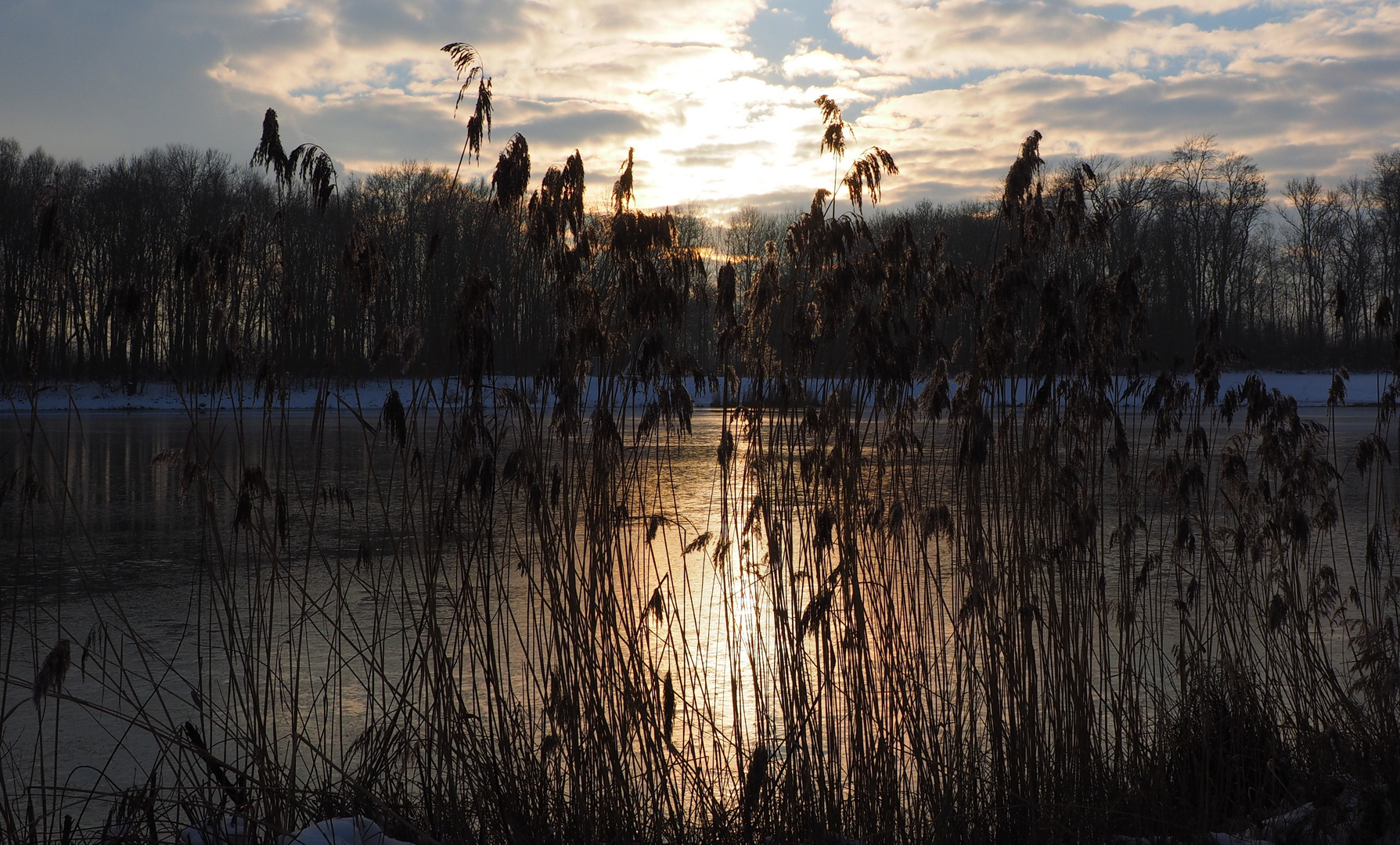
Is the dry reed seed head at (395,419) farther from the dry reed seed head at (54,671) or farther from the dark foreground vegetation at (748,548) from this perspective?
the dry reed seed head at (54,671)

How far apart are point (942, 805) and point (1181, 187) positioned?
50.4m

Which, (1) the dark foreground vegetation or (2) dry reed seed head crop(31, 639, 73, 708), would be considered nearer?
(2) dry reed seed head crop(31, 639, 73, 708)

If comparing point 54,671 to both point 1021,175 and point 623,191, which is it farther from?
point 1021,175

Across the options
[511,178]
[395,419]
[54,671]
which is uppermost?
[511,178]

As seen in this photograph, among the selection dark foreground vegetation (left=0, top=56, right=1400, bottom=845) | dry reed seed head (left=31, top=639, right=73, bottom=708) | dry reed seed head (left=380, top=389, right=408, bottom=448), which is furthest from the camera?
dark foreground vegetation (left=0, top=56, right=1400, bottom=845)

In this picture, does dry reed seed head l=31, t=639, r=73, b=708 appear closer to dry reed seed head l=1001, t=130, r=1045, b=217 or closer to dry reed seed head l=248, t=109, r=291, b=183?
dry reed seed head l=248, t=109, r=291, b=183

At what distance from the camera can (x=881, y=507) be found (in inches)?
135

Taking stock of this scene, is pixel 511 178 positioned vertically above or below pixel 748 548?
above

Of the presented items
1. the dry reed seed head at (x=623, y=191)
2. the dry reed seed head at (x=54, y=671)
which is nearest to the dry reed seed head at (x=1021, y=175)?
the dry reed seed head at (x=623, y=191)

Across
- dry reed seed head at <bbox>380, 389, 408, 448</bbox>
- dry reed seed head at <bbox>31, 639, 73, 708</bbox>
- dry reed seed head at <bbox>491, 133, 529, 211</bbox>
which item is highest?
dry reed seed head at <bbox>491, 133, 529, 211</bbox>

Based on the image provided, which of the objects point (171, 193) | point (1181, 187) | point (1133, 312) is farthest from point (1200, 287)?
point (1133, 312)

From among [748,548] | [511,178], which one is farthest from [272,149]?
[748,548]

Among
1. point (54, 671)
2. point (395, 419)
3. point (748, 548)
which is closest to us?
point (54, 671)

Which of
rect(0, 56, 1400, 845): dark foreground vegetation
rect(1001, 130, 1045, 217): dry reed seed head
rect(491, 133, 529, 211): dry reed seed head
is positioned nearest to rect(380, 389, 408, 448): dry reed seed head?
rect(0, 56, 1400, 845): dark foreground vegetation
